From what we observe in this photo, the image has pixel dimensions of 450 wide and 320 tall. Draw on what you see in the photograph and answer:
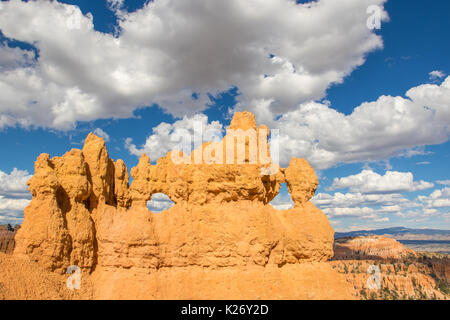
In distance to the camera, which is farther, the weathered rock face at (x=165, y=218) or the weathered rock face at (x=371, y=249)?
the weathered rock face at (x=371, y=249)

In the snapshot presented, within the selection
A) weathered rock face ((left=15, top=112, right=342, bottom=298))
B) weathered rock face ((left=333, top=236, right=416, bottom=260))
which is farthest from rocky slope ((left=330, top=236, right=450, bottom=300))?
weathered rock face ((left=15, top=112, right=342, bottom=298))

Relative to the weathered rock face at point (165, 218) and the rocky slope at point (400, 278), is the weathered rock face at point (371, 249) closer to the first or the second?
the rocky slope at point (400, 278)

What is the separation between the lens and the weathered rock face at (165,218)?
17.3 meters

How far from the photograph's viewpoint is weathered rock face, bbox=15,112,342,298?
56.8ft

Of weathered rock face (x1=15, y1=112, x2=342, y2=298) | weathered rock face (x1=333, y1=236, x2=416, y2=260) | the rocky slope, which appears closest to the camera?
weathered rock face (x1=15, y1=112, x2=342, y2=298)

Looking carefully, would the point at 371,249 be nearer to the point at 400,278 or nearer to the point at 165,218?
the point at 400,278

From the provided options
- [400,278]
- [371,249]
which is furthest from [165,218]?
[371,249]

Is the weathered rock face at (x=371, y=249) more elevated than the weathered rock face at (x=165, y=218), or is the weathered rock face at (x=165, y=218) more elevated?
the weathered rock face at (x=165, y=218)

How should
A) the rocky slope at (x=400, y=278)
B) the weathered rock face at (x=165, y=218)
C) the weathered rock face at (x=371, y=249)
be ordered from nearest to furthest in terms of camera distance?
1. the weathered rock face at (x=165, y=218)
2. the rocky slope at (x=400, y=278)
3. the weathered rock face at (x=371, y=249)

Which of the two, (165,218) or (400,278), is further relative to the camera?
(400,278)

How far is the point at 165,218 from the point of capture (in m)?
19.8

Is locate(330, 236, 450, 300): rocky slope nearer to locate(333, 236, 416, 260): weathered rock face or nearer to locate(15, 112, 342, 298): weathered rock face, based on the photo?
locate(333, 236, 416, 260): weathered rock face

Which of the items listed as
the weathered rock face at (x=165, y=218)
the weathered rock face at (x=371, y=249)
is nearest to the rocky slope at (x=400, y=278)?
the weathered rock face at (x=371, y=249)
